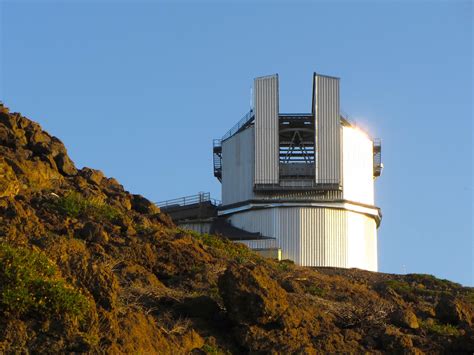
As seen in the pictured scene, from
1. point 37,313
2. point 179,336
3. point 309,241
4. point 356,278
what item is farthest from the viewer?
point 309,241

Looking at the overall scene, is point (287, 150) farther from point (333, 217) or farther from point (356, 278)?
point (356, 278)

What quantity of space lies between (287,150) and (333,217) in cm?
477

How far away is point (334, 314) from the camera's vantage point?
24625mm

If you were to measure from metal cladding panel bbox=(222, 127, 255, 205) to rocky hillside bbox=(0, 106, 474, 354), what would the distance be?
11296 mm

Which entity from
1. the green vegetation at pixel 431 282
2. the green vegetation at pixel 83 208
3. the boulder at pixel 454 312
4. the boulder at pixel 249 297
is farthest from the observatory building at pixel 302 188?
the boulder at pixel 249 297

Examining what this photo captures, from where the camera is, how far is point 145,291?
23.8 metres

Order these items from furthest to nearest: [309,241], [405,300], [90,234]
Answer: [309,241]
[405,300]
[90,234]

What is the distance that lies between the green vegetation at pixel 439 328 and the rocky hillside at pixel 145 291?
0.06 m

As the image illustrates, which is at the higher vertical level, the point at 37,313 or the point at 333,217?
the point at 333,217

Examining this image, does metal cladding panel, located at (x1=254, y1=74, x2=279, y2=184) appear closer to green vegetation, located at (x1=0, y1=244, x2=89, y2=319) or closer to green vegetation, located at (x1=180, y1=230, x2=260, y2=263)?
green vegetation, located at (x1=180, y1=230, x2=260, y2=263)

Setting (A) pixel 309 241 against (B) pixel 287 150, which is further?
(B) pixel 287 150

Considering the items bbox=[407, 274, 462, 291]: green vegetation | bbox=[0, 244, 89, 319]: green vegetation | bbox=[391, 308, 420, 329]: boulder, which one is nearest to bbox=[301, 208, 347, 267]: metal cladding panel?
bbox=[407, 274, 462, 291]: green vegetation

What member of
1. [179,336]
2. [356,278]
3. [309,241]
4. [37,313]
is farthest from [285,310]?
[309,241]

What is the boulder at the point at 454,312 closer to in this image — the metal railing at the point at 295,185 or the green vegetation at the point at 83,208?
A: the green vegetation at the point at 83,208
